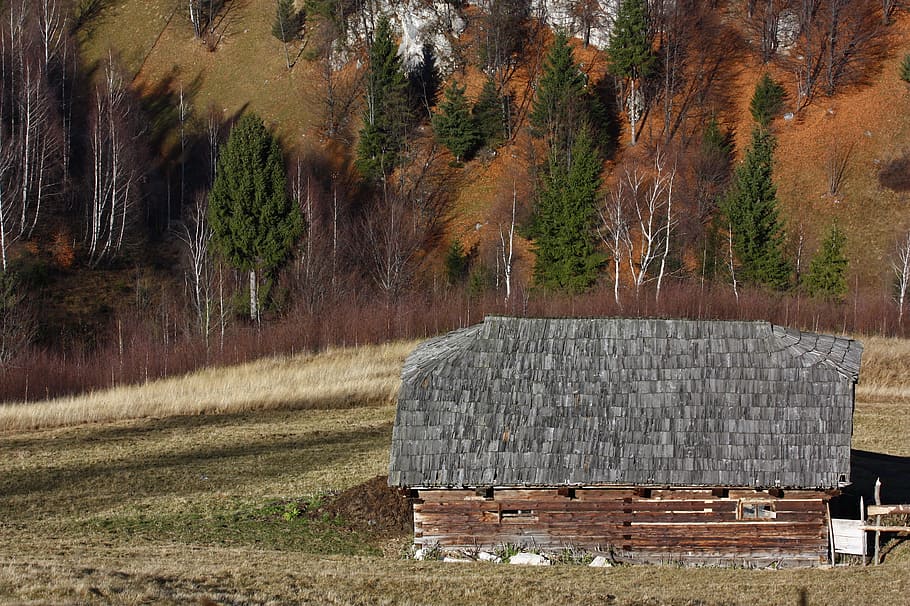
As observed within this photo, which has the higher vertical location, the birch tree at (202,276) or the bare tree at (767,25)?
the bare tree at (767,25)

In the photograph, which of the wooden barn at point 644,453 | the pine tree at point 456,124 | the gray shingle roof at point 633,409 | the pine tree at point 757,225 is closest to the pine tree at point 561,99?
the pine tree at point 456,124

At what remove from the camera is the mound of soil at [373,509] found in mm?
20734

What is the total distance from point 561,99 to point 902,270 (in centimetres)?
2338

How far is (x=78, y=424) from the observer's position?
3275cm

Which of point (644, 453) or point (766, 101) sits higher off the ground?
point (766, 101)

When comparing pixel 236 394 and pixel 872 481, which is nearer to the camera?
pixel 872 481

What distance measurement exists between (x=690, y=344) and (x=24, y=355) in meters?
30.3

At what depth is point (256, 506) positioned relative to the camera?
2253 centimetres

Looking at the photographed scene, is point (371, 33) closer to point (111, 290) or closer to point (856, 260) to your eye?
point (111, 290)

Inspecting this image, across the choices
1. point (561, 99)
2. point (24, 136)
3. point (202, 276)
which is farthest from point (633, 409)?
point (24, 136)

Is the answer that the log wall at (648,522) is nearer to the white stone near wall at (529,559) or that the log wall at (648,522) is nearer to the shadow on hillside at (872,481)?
the white stone near wall at (529,559)

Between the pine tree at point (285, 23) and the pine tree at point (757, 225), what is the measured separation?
40645 mm

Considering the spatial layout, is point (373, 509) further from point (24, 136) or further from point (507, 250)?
point (24, 136)

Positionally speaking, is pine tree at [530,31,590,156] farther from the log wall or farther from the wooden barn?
the log wall
